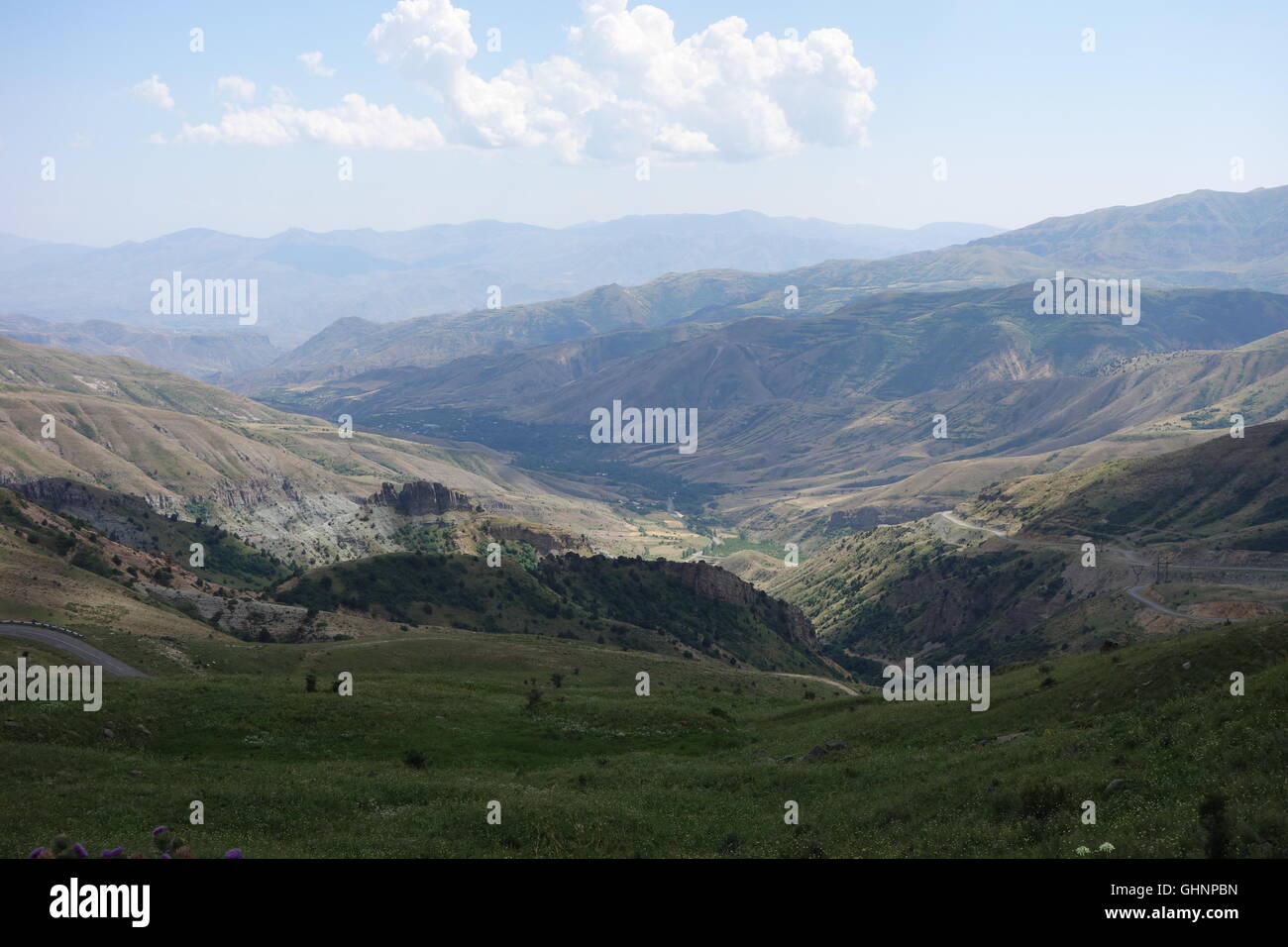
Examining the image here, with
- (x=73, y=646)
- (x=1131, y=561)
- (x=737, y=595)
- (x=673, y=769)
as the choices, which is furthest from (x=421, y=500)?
(x=673, y=769)

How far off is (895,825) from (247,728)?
1041 inches

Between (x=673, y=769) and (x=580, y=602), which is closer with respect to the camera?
(x=673, y=769)

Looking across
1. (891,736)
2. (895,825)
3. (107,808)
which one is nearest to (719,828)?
(895,825)

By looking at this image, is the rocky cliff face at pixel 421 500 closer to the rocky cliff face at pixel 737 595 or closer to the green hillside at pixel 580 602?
the green hillside at pixel 580 602

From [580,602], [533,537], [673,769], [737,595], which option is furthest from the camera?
[533,537]

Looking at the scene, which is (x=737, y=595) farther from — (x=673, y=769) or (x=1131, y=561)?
(x=673, y=769)

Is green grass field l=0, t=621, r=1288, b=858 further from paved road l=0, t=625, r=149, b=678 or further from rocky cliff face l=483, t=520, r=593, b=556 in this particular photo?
rocky cliff face l=483, t=520, r=593, b=556

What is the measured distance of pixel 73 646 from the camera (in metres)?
54.1

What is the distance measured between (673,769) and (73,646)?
39379mm

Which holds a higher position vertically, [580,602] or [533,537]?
[533,537]

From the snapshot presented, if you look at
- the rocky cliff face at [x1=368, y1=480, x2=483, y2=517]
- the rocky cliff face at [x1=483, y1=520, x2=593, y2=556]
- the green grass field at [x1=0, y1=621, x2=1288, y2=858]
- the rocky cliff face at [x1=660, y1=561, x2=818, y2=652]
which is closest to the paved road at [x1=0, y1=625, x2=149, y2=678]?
the green grass field at [x1=0, y1=621, x2=1288, y2=858]

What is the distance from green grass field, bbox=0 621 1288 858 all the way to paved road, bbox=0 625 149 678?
13.1 ft
